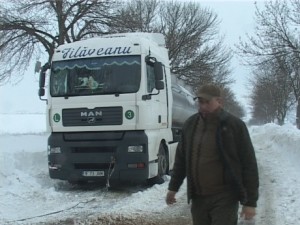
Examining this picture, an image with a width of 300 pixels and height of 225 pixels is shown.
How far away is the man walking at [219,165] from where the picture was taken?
4203 millimetres

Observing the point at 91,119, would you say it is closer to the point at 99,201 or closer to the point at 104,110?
the point at 104,110

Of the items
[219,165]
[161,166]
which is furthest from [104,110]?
[219,165]

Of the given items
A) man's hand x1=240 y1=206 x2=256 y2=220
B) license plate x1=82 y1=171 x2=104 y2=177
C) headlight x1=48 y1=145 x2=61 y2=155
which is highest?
headlight x1=48 y1=145 x2=61 y2=155

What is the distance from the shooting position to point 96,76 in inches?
427

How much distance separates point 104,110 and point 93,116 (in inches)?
11.4

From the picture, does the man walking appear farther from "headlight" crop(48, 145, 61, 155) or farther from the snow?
"headlight" crop(48, 145, 61, 155)

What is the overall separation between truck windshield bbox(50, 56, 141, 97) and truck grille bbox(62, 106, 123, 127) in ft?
1.31

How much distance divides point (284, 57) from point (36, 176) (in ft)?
57.2

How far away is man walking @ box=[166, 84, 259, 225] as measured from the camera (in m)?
4.20

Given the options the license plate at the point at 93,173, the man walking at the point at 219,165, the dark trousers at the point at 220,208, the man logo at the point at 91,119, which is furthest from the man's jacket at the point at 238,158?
the license plate at the point at 93,173

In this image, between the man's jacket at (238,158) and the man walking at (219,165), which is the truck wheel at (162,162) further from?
the man's jacket at (238,158)

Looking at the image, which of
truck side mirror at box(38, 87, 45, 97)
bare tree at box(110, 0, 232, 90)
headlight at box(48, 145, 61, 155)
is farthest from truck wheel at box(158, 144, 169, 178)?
bare tree at box(110, 0, 232, 90)

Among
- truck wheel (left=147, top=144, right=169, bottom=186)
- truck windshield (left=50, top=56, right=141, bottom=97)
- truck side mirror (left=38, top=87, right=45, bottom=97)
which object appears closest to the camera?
truck windshield (left=50, top=56, right=141, bottom=97)

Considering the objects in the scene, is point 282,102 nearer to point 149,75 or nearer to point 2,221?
point 149,75
